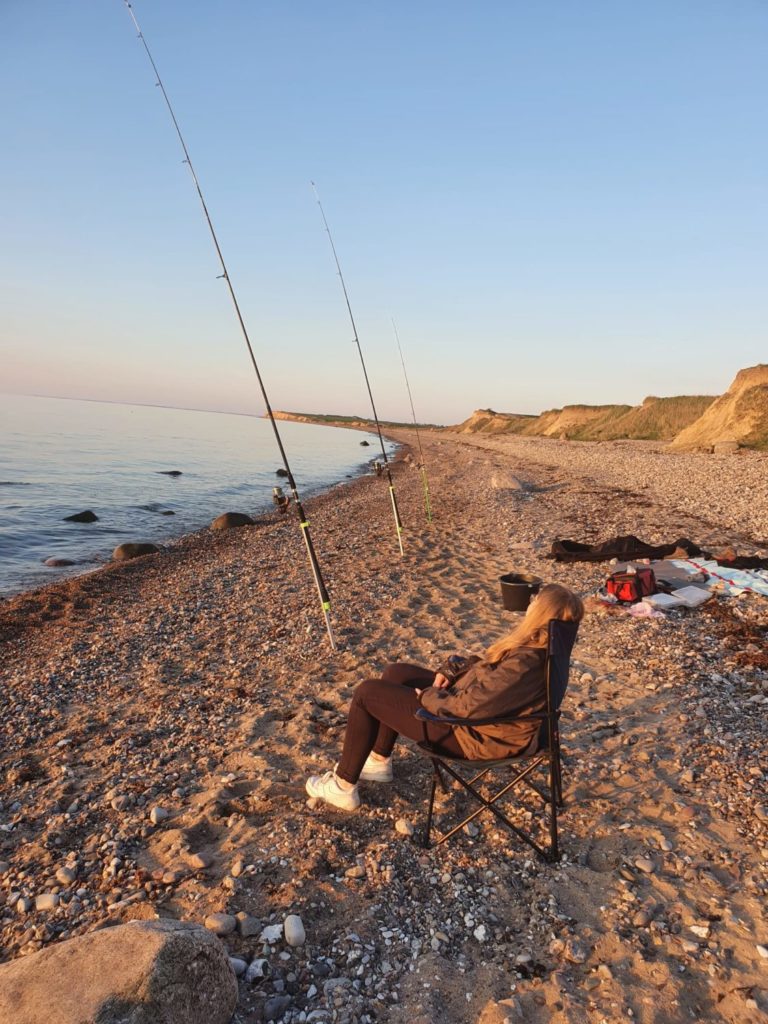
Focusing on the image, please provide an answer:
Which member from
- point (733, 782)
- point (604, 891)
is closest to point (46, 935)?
point (604, 891)

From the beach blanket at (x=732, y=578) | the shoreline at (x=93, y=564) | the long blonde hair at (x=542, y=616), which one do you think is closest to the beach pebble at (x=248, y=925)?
the long blonde hair at (x=542, y=616)

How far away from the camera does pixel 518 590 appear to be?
27.6ft

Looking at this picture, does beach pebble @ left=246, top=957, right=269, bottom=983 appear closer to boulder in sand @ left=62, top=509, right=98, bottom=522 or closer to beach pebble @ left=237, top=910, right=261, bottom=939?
beach pebble @ left=237, top=910, right=261, bottom=939

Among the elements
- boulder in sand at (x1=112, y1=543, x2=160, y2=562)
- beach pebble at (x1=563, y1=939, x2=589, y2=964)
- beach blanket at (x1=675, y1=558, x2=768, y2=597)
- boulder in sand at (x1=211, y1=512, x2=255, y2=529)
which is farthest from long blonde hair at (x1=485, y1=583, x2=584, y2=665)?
boulder in sand at (x1=211, y1=512, x2=255, y2=529)

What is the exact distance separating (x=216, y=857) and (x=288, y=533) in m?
13.8

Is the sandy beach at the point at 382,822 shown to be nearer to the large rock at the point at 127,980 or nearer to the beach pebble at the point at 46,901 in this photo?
the beach pebble at the point at 46,901

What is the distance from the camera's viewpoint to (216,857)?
3.82 m

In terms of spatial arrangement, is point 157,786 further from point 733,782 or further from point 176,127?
point 176,127

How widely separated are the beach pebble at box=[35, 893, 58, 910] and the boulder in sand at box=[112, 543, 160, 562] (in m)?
13.0

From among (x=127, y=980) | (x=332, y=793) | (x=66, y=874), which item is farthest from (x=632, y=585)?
(x=127, y=980)

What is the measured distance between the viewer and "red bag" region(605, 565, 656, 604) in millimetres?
8383

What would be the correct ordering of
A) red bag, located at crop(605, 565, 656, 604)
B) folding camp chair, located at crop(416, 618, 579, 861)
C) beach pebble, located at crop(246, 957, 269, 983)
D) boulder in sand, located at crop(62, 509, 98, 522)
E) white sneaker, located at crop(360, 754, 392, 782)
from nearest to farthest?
beach pebble, located at crop(246, 957, 269, 983) → folding camp chair, located at crop(416, 618, 579, 861) → white sneaker, located at crop(360, 754, 392, 782) → red bag, located at crop(605, 565, 656, 604) → boulder in sand, located at crop(62, 509, 98, 522)

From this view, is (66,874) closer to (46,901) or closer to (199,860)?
(46,901)

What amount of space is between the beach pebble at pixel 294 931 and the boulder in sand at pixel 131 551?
13997mm
